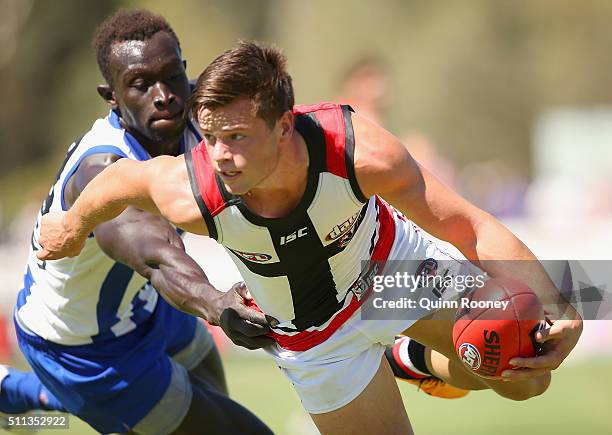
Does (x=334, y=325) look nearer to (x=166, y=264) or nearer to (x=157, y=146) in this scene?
(x=166, y=264)

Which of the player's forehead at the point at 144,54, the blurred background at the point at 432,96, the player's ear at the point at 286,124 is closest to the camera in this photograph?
the player's ear at the point at 286,124

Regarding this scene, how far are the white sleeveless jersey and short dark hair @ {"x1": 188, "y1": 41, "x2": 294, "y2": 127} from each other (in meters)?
1.27

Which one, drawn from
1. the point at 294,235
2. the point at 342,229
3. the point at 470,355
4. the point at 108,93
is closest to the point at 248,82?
the point at 294,235

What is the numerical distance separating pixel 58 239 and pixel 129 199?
24.9 inches

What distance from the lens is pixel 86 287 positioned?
5.50 m

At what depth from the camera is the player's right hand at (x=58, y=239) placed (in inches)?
190

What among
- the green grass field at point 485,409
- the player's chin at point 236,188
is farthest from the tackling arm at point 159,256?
the green grass field at point 485,409

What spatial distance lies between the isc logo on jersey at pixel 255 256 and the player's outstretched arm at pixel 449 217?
530 mm

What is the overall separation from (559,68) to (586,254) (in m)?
18.6

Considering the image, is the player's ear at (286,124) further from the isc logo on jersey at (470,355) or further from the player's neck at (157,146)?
the player's neck at (157,146)

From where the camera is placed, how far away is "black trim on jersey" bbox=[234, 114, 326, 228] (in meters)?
4.24

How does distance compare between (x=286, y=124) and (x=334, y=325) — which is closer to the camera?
(x=286, y=124)

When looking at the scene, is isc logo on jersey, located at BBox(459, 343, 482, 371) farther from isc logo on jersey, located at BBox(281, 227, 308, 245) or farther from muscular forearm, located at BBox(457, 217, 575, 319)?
isc logo on jersey, located at BBox(281, 227, 308, 245)

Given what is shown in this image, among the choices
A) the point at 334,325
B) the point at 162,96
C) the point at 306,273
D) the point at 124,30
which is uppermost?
A: the point at 124,30
